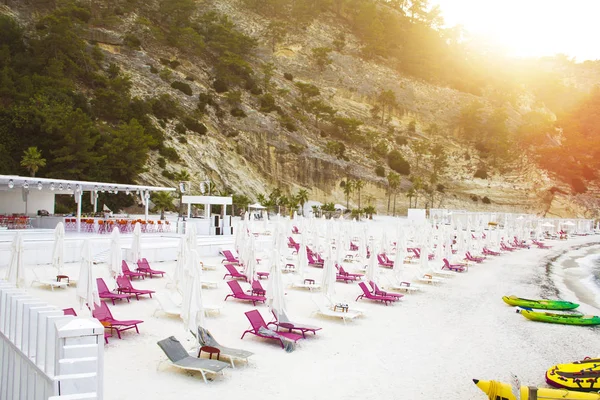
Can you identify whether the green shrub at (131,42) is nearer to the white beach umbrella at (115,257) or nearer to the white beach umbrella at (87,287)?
the white beach umbrella at (115,257)

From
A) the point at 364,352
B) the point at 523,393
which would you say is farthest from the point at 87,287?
the point at 523,393

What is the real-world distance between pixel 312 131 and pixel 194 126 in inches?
778

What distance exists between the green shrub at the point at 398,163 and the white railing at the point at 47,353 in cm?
6956

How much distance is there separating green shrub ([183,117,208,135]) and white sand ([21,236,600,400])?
41.4 meters

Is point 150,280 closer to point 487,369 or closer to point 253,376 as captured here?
point 253,376

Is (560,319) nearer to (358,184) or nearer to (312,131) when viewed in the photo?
(358,184)

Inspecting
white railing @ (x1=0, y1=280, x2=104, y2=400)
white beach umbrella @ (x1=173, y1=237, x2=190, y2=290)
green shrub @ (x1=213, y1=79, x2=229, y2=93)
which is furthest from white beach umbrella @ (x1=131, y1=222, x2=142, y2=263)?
green shrub @ (x1=213, y1=79, x2=229, y2=93)

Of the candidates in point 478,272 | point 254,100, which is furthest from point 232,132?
point 478,272

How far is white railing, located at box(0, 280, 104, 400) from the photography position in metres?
3.82

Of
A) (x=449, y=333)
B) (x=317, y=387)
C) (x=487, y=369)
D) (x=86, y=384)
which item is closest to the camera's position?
(x=86, y=384)

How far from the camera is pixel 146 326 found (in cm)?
1082

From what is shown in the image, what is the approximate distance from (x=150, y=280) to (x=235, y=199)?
32.9 meters

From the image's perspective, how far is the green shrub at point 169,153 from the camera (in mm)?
49844

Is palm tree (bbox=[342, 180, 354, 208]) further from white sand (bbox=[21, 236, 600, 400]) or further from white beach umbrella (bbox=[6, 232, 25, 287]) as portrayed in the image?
white beach umbrella (bbox=[6, 232, 25, 287])
